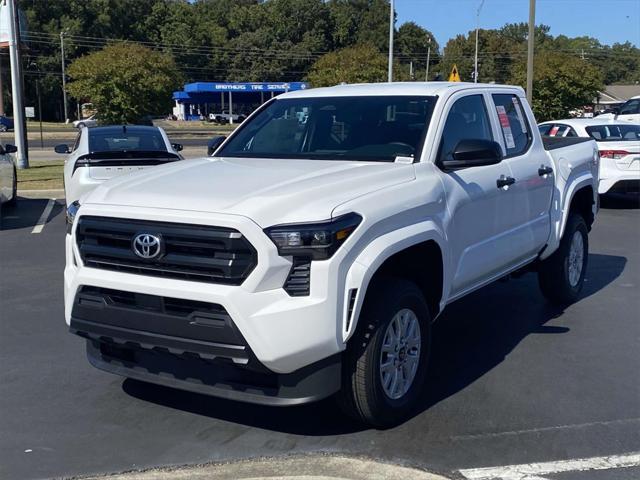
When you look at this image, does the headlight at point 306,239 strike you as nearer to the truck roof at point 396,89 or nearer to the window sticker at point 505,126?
the truck roof at point 396,89

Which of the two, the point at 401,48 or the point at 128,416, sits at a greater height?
the point at 401,48

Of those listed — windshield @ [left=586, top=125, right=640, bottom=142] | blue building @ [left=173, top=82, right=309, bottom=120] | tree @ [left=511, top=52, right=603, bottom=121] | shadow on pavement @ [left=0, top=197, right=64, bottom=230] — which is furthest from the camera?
blue building @ [left=173, top=82, right=309, bottom=120]

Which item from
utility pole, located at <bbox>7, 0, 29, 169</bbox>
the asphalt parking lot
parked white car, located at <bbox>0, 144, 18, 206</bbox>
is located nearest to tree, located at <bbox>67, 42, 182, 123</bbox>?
utility pole, located at <bbox>7, 0, 29, 169</bbox>

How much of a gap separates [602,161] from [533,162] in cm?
883

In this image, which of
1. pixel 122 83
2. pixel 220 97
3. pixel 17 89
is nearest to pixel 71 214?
pixel 17 89

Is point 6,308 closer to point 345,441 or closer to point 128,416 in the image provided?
point 128,416

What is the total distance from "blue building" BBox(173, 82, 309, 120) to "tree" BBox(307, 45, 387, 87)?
35.8 meters

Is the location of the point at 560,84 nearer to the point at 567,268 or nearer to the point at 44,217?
the point at 44,217

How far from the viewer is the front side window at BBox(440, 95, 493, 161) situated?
545cm

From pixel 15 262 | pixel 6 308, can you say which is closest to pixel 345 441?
pixel 6 308

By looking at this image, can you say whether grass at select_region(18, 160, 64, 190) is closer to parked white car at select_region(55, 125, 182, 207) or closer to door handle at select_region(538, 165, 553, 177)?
parked white car at select_region(55, 125, 182, 207)

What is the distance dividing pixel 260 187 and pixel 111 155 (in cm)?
732

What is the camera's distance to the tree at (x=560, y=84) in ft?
109

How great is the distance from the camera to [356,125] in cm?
569
